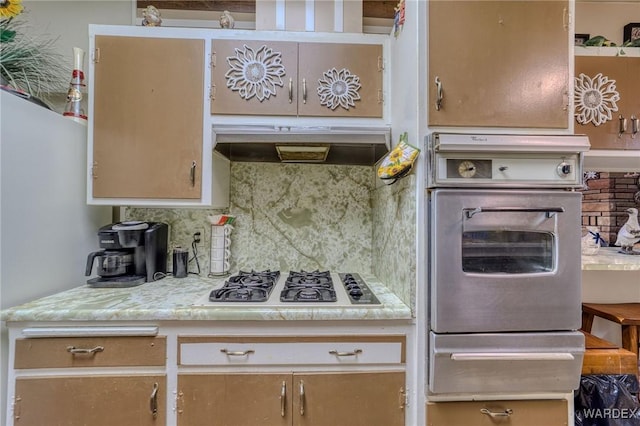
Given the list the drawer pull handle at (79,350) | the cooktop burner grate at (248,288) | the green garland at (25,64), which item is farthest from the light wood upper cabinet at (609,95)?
the green garland at (25,64)

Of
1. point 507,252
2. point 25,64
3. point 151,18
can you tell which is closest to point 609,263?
point 507,252

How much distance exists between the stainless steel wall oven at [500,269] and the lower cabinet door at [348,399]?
0.61ft

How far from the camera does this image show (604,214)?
6.26 ft

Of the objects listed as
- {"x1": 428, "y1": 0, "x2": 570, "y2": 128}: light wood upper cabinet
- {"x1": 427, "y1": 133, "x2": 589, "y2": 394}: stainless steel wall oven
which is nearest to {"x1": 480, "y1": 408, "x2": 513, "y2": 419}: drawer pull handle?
{"x1": 427, "y1": 133, "x2": 589, "y2": 394}: stainless steel wall oven

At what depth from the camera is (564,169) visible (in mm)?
1139

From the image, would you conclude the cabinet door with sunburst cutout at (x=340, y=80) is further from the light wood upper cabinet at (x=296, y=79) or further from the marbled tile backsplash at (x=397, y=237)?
the marbled tile backsplash at (x=397, y=237)

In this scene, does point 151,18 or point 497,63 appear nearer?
point 497,63

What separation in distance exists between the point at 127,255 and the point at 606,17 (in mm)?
3213

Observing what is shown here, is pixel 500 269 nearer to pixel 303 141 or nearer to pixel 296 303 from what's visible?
pixel 296 303

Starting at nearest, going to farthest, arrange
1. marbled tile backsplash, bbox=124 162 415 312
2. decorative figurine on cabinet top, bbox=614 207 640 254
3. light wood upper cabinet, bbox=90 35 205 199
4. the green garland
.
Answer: the green garland, light wood upper cabinet, bbox=90 35 205 199, decorative figurine on cabinet top, bbox=614 207 640 254, marbled tile backsplash, bbox=124 162 415 312

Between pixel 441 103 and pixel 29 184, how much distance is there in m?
1.71

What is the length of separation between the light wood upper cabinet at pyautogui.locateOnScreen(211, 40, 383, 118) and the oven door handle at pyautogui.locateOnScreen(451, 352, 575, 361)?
115 centimetres

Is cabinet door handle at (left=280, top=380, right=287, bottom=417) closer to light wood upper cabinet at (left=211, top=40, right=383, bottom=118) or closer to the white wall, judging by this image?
light wood upper cabinet at (left=211, top=40, right=383, bottom=118)

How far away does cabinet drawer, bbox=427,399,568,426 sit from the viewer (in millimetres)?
1160
